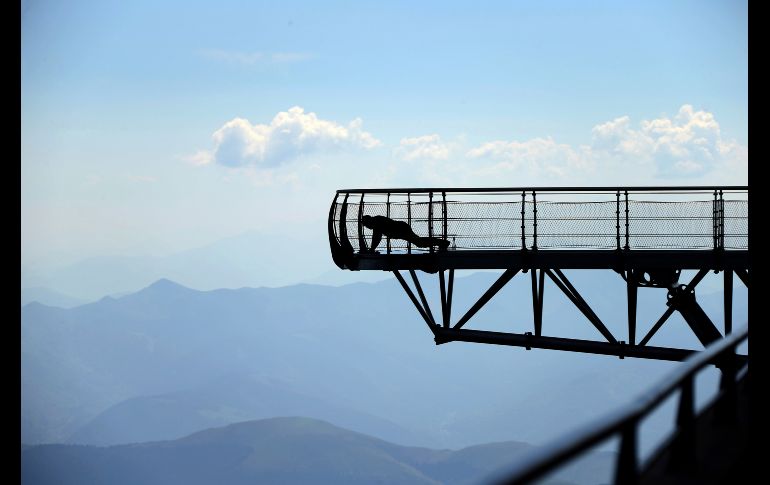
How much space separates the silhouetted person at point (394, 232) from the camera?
1025 inches

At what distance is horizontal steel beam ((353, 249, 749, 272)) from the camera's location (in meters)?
25.5

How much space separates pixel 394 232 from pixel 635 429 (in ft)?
68.3

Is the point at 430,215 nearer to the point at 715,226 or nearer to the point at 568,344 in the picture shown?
the point at 568,344

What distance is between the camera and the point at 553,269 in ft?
85.6

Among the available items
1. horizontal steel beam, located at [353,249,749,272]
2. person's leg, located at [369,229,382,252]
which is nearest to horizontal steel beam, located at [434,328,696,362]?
horizontal steel beam, located at [353,249,749,272]

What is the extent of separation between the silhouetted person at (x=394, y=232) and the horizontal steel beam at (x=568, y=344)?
2.35 m

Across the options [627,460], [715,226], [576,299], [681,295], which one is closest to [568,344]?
[576,299]

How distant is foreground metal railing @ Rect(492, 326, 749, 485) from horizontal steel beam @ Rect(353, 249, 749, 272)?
673 inches

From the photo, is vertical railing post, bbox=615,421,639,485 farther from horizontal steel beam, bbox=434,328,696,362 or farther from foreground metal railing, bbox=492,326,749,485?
horizontal steel beam, bbox=434,328,696,362
